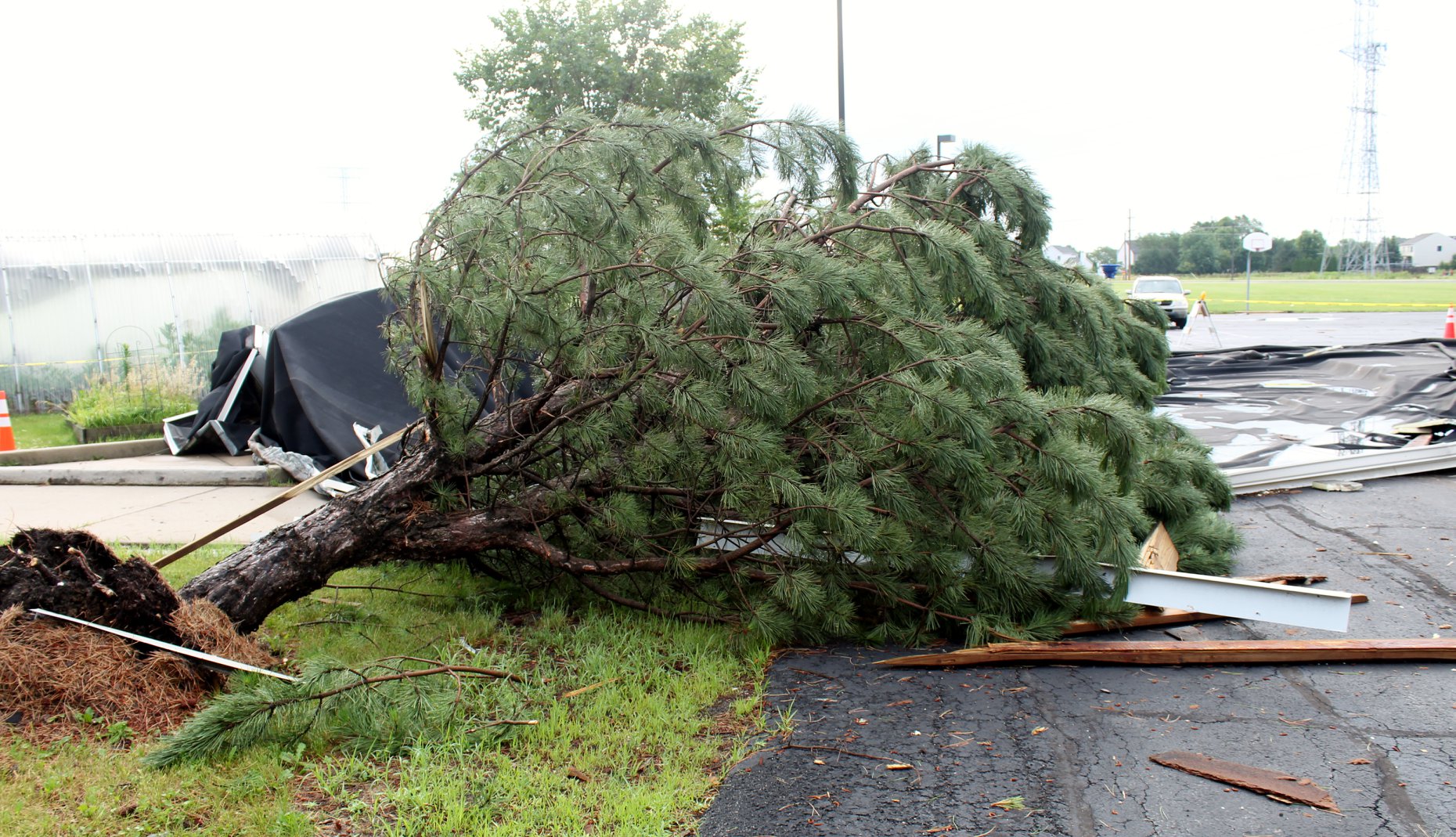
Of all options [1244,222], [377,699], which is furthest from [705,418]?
[1244,222]

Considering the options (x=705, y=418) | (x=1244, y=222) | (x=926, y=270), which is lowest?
(x=705, y=418)

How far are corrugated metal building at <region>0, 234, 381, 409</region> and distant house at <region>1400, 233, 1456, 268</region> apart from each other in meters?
103

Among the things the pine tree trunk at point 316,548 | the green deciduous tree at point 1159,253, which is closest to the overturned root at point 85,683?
the pine tree trunk at point 316,548

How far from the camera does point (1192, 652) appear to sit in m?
4.11

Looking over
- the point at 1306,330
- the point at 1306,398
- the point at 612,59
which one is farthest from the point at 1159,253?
the point at 1306,398

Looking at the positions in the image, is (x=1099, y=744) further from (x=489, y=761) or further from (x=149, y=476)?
(x=149, y=476)

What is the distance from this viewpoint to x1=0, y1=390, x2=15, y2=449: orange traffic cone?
10.1m

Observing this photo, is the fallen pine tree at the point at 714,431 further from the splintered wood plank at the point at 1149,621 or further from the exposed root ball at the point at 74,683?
the exposed root ball at the point at 74,683

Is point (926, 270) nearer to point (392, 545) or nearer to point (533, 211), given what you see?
point (533, 211)

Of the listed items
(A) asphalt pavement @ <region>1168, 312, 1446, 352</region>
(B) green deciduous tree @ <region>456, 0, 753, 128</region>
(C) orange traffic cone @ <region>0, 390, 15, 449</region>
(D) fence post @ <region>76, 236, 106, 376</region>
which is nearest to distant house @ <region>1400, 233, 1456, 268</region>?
(A) asphalt pavement @ <region>1168, 312, 1446, 352</region>

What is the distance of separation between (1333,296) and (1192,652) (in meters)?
47.3

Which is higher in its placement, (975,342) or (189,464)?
(975,342)

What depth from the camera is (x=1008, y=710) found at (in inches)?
147

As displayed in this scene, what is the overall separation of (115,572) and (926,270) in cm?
371
